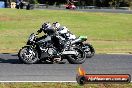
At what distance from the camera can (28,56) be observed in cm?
1542

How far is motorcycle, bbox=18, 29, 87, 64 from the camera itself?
50.9 feet

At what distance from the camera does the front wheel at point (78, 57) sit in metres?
15.6

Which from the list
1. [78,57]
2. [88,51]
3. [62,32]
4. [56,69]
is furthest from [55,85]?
[88,51]

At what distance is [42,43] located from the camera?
15703 millimetres

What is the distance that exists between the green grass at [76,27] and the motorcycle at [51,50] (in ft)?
17.2

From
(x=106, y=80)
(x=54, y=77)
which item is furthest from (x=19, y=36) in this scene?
(x=106, y=80)

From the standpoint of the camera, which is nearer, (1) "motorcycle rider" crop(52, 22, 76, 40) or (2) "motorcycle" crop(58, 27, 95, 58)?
(1) "motorcycle rider" crop(52, 22, 76, 40)

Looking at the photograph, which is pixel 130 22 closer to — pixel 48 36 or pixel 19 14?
pixel 19 14

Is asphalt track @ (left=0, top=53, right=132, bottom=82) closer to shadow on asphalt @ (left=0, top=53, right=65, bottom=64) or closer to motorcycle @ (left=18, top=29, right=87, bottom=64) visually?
shadow on asphalt @ (left=0, top=53, right=65, bottom=64)

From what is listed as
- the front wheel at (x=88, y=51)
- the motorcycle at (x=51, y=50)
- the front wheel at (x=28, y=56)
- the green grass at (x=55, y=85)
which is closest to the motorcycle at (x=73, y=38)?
the front wheel at (x=88, y=51)

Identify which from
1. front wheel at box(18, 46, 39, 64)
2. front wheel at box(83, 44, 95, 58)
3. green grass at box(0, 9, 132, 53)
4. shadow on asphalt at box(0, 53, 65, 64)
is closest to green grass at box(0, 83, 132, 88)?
front wheel at box(18, 46, 39, 64)

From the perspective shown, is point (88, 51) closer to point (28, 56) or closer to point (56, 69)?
point (28, 56)

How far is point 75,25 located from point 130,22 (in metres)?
6.11

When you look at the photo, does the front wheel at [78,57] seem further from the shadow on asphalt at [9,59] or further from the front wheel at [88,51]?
the front wheel at [88,51]
